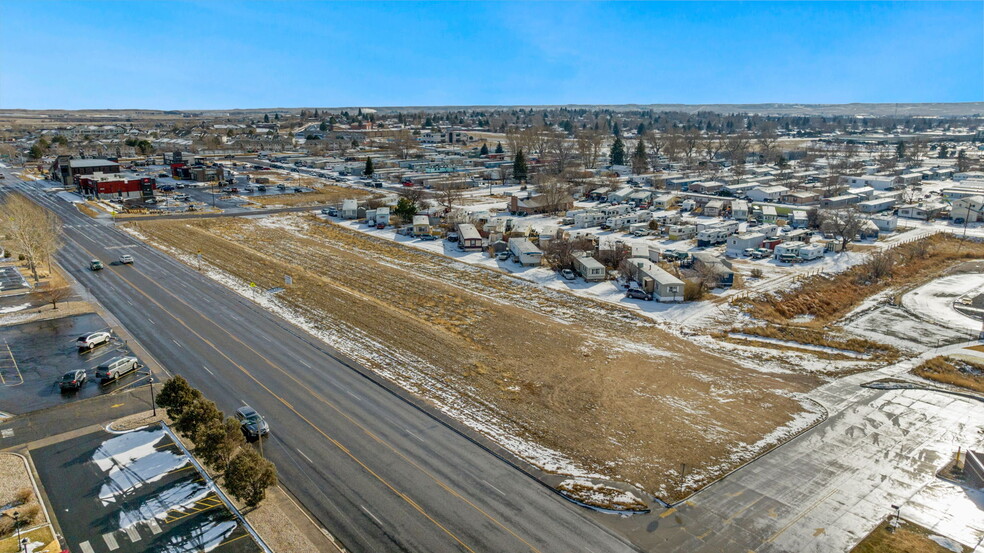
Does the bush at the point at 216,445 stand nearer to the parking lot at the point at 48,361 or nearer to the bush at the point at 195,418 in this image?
the bush at the point at 195,418

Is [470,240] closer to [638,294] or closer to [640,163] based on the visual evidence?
[638,294]

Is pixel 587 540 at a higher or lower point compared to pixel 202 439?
lower

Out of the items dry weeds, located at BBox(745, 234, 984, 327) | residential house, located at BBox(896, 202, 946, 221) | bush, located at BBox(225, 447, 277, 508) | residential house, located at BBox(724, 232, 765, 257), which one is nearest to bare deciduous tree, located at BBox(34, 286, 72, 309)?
bush, located at BBox(225, 447, 277, 508)

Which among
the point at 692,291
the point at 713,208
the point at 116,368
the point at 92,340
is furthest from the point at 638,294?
the point at 713,208

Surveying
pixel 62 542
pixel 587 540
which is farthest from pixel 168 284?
pixel 587 540

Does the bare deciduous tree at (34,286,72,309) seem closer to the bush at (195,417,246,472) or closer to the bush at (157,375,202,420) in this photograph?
the bush at (157,375,202,420)

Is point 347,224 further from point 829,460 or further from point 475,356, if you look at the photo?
point 829,460
